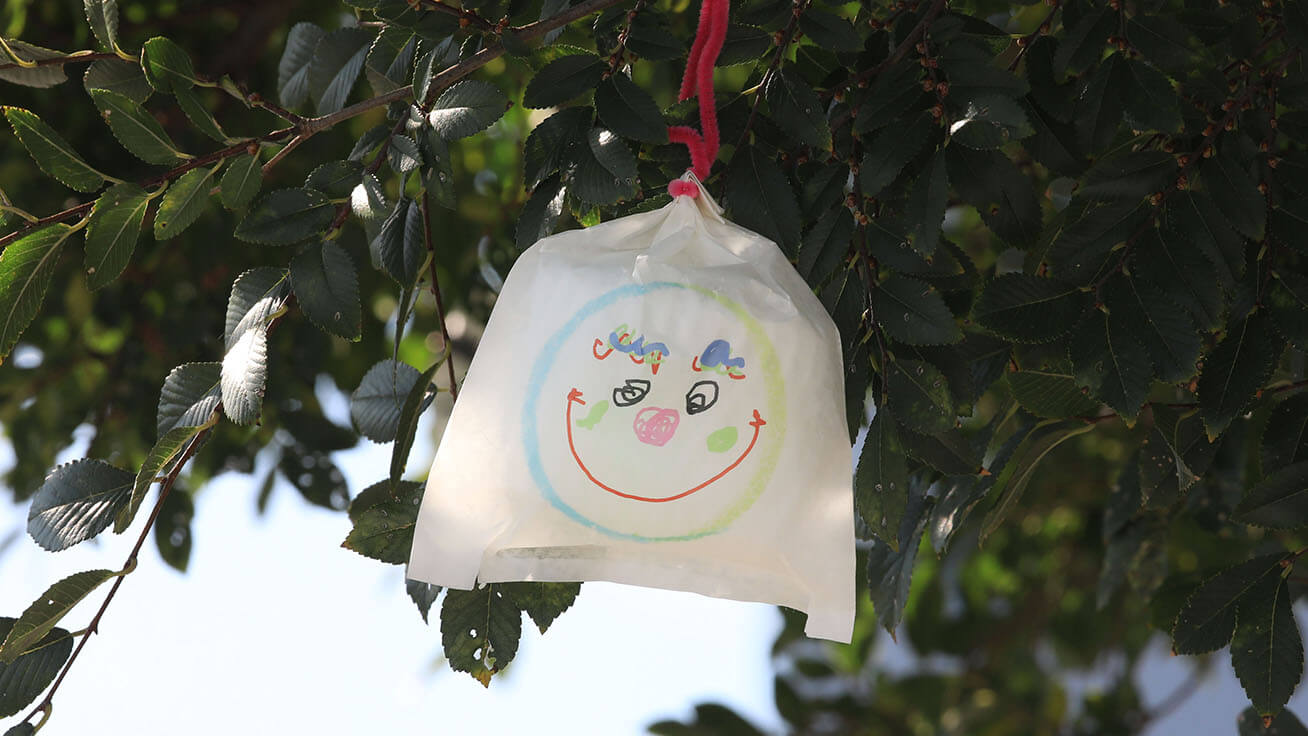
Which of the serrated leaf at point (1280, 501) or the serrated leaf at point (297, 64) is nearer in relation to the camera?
the serrated leaf at point (1280, 501)

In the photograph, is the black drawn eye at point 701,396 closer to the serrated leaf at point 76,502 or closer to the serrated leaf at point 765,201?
the serrated leaf at point 765,201

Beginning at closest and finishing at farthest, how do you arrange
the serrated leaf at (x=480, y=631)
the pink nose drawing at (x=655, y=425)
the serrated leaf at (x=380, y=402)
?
the pink nose drawing at (x=655, y=425)
the serrated leaf at (x=480, y=631)
the serrated leaf at (x=380, y=402)

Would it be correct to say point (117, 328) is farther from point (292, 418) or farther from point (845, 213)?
point (845, 213)

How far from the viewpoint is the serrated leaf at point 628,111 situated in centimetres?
60

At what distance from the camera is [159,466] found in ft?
2.02

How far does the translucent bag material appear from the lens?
0.56 meters

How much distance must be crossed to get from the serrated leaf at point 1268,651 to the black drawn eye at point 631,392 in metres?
0.39

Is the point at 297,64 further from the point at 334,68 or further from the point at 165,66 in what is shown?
the point at 165,66

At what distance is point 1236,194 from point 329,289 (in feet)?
1.73

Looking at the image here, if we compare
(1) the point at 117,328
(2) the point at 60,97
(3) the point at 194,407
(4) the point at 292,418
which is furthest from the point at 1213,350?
(2) the point at 60,97

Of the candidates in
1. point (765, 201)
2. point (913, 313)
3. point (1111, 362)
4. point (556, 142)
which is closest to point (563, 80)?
point (556, 142)

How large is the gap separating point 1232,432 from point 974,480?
1.09 ft

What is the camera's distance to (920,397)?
59cm

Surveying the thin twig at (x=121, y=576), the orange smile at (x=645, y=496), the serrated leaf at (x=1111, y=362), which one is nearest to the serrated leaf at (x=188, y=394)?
the thin twig at (x=121, y=576)
